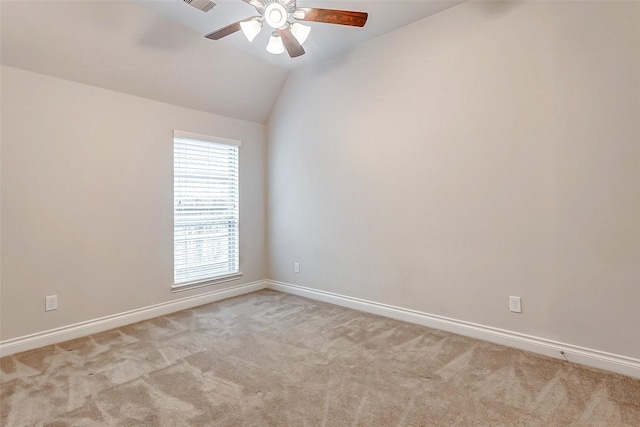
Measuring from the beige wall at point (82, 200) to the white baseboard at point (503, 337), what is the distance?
6.38 feet

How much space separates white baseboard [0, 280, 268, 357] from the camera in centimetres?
255

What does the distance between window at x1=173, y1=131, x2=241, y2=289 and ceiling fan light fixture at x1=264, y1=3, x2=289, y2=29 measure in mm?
1967

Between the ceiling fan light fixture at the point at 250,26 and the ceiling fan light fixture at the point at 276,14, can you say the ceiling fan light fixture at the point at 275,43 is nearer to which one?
the ceiling fan light fixture at the point at 250,26

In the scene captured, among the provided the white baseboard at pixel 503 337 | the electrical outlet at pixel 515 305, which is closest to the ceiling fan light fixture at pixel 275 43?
the white baseboard at pixel 503 337

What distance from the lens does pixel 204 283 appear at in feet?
12.6

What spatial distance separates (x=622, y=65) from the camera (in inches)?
83.4

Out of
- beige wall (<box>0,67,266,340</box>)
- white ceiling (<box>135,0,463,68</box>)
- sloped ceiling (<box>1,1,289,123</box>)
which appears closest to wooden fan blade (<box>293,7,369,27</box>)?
white ceiling (<box>135,0,463,68</box>)

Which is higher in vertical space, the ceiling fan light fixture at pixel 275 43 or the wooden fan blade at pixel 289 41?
the ceiling fan light fixture at pixel 275 43

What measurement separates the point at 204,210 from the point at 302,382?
249 centimetres

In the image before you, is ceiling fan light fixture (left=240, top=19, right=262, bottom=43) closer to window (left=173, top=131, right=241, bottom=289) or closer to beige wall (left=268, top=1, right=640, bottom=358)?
beige wall (left=268, top=1, right=640, bottom=358)

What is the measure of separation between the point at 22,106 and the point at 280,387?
118 inches

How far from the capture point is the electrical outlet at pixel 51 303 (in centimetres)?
271

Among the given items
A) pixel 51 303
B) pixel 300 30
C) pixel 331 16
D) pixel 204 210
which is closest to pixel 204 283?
pixel 204 210

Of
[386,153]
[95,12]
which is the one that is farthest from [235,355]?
[95,12]
